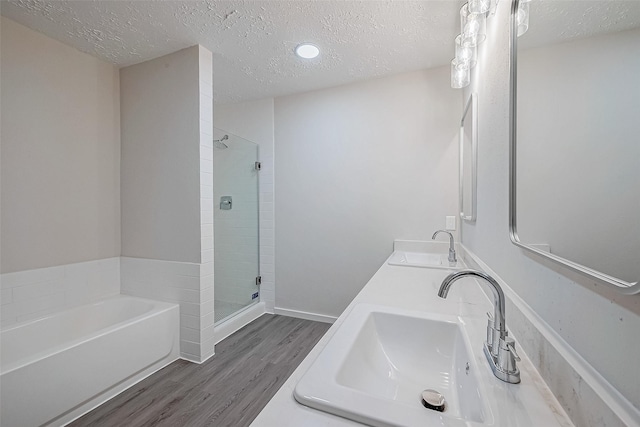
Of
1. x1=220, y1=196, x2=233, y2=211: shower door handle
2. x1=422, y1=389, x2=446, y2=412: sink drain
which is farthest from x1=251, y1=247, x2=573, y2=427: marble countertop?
x1=220, y1=196, x2=233, y2=211: shower door handle

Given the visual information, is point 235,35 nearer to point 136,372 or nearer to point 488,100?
point 488,100

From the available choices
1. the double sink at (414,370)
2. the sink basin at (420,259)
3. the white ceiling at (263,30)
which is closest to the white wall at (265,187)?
the white ceiling at (263,30)

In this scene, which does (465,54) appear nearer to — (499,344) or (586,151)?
(586,151)

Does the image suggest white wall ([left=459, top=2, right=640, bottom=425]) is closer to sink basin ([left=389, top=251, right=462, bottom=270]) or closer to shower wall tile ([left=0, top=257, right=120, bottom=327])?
sink basin ([left=389, top=251, right=462, bottom=270])

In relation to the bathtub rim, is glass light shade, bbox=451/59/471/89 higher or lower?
higher

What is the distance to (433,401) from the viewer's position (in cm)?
72

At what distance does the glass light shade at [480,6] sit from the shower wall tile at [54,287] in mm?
3032

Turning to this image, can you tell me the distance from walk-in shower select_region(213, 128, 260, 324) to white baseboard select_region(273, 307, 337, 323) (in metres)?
0.30

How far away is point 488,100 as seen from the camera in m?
1.27

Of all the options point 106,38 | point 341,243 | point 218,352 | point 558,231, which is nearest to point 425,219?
point 341,243

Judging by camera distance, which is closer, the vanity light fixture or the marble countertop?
the marble countertop

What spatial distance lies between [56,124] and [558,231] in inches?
116

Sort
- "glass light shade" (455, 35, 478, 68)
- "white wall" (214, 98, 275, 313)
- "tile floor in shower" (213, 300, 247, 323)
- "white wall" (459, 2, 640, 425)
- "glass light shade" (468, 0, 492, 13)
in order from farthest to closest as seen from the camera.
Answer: "white wall" (214, 98, 275, 313) → "tile floor in shower" (213, 300, 247, 323) → "glass light shade" (455, 35, 478, 68) → "glass light shade" (468, 0, 492, 13) → "white wall" (459, 2, 640, 425)

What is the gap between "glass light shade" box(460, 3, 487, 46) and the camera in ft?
4.29
